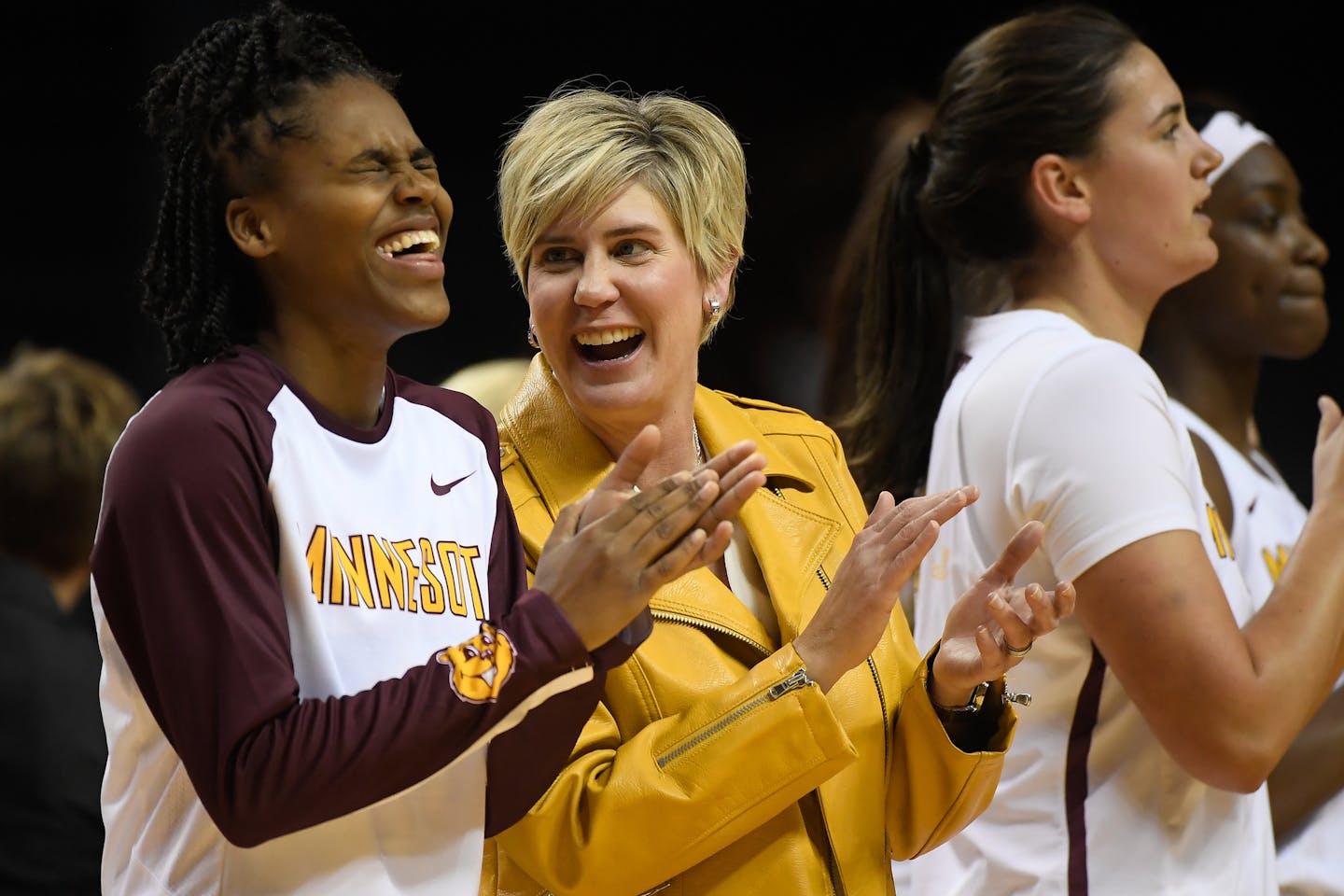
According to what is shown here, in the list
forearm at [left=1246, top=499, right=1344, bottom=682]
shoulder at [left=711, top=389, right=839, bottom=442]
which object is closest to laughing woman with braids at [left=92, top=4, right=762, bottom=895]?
shoulder at [left=711, top=389, right=839, bottom=442]

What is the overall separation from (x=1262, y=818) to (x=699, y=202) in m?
1.08

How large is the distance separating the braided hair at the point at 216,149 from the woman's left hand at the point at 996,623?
0.82 meters

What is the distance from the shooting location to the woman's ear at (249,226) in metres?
1.43

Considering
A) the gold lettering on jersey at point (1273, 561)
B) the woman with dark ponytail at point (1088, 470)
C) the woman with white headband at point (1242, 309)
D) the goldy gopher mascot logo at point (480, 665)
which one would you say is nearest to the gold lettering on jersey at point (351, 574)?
the goldy gopher mascot logo at point (480, 665)

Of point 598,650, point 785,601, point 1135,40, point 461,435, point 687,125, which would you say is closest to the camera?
point 598,650

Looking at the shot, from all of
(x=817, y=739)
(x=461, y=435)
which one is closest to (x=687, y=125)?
(x=461, y=435)

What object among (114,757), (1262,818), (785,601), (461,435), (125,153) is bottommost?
A: (1262,818)

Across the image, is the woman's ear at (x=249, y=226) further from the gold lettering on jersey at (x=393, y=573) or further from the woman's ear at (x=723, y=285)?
the woman's ear at (x=723, y=285)

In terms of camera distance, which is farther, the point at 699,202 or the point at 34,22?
the point at 34,22

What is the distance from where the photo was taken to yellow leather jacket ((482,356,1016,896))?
166 cm

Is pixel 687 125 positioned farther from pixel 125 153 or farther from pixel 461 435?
pixel 125 153

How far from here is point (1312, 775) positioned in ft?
8.61

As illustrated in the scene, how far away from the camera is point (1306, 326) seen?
3.21 meters

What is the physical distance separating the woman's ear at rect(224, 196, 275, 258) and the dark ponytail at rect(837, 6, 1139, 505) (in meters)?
1.26
